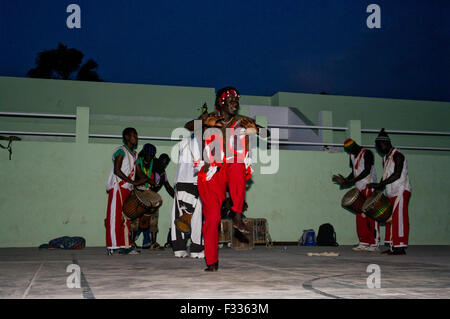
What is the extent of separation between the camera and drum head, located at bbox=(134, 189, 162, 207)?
24.9 ft

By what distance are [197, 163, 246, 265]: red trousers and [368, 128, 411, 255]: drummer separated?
151 inches

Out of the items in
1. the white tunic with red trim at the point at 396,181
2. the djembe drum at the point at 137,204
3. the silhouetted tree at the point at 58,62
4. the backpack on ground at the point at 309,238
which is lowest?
the backpack on ground at the point at 309,238

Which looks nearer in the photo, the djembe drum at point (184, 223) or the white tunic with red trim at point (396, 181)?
the djembe drum at point (184, 223)

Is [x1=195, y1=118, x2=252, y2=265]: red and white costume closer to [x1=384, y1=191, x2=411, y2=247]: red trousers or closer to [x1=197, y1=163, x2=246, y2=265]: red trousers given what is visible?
[x1=197, y1=163, x2=246, y2=265]: red trousers

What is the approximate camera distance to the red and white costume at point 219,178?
4.85m

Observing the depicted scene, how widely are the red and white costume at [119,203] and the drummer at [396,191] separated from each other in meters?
3.91

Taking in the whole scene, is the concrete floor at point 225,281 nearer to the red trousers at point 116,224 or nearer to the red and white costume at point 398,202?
the red trousers at point 116,224

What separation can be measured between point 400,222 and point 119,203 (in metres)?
4.33

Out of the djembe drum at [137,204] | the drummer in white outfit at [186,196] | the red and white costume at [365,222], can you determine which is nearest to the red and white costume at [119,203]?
the djembe drum at [137,204]

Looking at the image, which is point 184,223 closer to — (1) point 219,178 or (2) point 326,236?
(1) point 219,178
